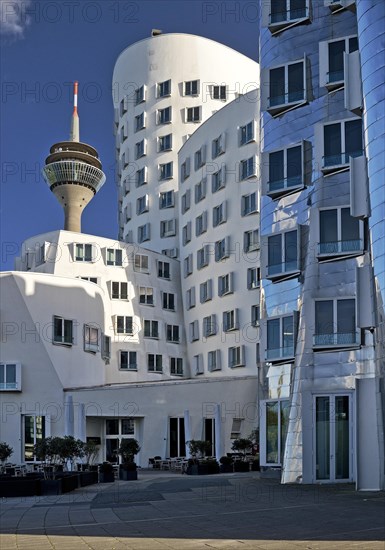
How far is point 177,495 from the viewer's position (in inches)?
826

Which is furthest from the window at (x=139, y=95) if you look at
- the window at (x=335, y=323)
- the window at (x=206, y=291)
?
the window at (x=335, y=323)

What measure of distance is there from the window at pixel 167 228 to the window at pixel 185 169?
182 inches

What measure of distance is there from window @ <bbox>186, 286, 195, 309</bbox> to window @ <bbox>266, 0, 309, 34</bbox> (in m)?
28.1

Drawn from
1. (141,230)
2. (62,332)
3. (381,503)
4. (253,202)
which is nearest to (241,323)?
(253,202)

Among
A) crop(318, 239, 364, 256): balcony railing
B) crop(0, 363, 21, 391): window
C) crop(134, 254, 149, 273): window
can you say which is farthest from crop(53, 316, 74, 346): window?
crop(318, 239, 364, 256): balcony railing

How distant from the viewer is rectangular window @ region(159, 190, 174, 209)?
60.1 meters

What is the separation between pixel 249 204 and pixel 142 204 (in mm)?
17362

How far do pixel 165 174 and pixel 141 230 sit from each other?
4593 mm

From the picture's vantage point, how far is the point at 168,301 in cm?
5516

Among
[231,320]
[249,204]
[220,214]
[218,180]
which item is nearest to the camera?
[249,204]

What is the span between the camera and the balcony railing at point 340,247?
23297 mm

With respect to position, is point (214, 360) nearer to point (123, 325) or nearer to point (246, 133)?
point (123, 325)

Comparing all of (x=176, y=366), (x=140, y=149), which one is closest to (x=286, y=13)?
(x=176, y=366)

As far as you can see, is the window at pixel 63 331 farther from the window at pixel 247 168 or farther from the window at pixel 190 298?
the window at pixel 247 168
